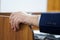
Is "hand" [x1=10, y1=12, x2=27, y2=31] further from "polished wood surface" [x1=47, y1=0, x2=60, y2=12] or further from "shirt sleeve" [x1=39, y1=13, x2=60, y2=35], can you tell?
"polished wood surface" [x1=47, y1=0, x2=60, y2=12]

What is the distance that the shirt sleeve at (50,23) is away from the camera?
2.18 feet

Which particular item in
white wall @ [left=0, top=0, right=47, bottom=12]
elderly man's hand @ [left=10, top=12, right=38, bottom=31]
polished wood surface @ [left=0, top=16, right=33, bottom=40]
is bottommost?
polished wood surface @ [left=0, top=16, right=33, bottom=40]

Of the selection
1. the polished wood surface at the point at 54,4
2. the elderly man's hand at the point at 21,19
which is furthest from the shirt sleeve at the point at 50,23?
the polished wood surface at the point at 54,4

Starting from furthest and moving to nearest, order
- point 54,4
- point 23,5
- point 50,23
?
1. point 23,5
2. point 54,4
3. point 50,23

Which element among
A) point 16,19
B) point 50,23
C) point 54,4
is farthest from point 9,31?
point 54,4

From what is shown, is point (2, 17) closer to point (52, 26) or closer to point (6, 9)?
point (52, 26)

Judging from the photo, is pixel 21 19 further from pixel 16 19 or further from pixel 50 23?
pixel 50 23

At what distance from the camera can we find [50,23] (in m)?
0.67

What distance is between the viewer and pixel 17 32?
0.73 m

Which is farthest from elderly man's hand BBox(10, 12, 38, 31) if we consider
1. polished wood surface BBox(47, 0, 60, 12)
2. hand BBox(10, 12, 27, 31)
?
polished wood surface BBox(47, 0, 60, 12)

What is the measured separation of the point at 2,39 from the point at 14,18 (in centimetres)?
13

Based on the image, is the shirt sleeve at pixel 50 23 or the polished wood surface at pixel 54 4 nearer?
the shirt sleeve at pixel 50 23

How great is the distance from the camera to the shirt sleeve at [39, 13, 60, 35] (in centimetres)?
66

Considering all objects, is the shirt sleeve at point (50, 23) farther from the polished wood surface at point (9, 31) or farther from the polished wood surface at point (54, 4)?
the polished wood surface at point (54, 4)
